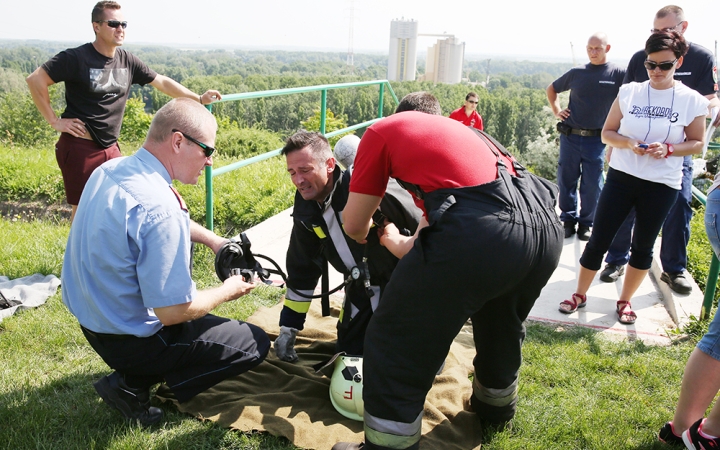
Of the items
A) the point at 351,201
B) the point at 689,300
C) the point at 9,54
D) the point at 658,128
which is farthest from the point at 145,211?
the point at 9,54

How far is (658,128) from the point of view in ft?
12.9

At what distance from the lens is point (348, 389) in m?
3.00

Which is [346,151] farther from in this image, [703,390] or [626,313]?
[703,390]

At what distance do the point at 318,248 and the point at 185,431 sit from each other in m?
1.17

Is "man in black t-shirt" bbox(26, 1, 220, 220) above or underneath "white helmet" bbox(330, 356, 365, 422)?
above

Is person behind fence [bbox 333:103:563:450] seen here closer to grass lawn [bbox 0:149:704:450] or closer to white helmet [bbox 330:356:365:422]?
white helmet [bbox 330:356:365:422]

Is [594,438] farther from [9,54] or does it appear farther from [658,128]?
[9,54]

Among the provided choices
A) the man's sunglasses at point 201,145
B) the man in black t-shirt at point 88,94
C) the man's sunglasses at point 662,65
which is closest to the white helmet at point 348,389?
the man's sunglasses at point 201,145

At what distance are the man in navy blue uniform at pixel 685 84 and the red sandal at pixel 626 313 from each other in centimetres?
62

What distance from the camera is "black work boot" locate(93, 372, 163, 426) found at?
279 centimetres

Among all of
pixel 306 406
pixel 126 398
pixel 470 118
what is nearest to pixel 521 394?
pixel 306 406

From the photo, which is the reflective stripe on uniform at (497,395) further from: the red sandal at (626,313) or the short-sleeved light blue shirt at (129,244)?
the red sandal at (626,313)

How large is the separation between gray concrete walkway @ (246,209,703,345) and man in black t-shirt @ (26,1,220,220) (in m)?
1.49

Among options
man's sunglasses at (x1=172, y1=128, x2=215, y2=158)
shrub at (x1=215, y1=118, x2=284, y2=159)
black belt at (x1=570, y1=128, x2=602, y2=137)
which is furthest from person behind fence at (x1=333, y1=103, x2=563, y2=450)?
shrub at (x1=215, y1=118, x2=284, y2=159)
